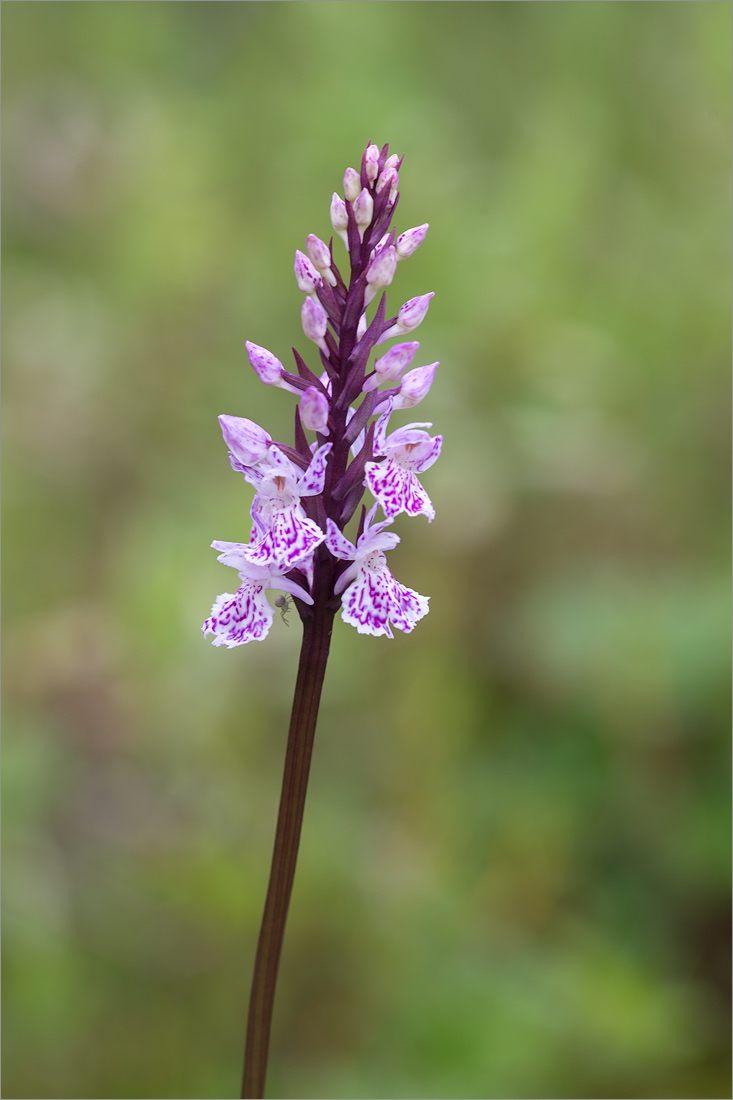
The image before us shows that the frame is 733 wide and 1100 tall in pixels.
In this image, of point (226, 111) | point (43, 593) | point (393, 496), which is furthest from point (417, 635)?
point (226, 111)

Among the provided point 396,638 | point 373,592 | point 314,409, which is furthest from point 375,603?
point 396,638

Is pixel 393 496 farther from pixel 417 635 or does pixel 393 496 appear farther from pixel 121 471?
pixel 121 471

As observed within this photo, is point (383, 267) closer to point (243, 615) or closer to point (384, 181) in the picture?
point (384, 181)

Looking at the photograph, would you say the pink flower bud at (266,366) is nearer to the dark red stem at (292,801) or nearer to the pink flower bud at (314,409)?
the pink flower bud at (314,409)

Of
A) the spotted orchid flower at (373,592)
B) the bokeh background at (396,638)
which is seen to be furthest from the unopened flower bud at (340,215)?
the bokeh background at (396,638)

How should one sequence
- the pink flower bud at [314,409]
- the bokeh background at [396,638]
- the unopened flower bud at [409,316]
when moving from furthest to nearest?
the bokeh background at [396,638], the unopened flower bud at [409,316], the pink flower bud at [314,409]

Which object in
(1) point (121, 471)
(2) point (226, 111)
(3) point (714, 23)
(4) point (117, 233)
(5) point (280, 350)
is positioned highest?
(2) point (226, 111)

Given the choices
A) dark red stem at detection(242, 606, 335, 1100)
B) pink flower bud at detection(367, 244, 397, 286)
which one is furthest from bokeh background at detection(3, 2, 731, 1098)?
pink flower bud at detection(367, 244, 397, 286)
